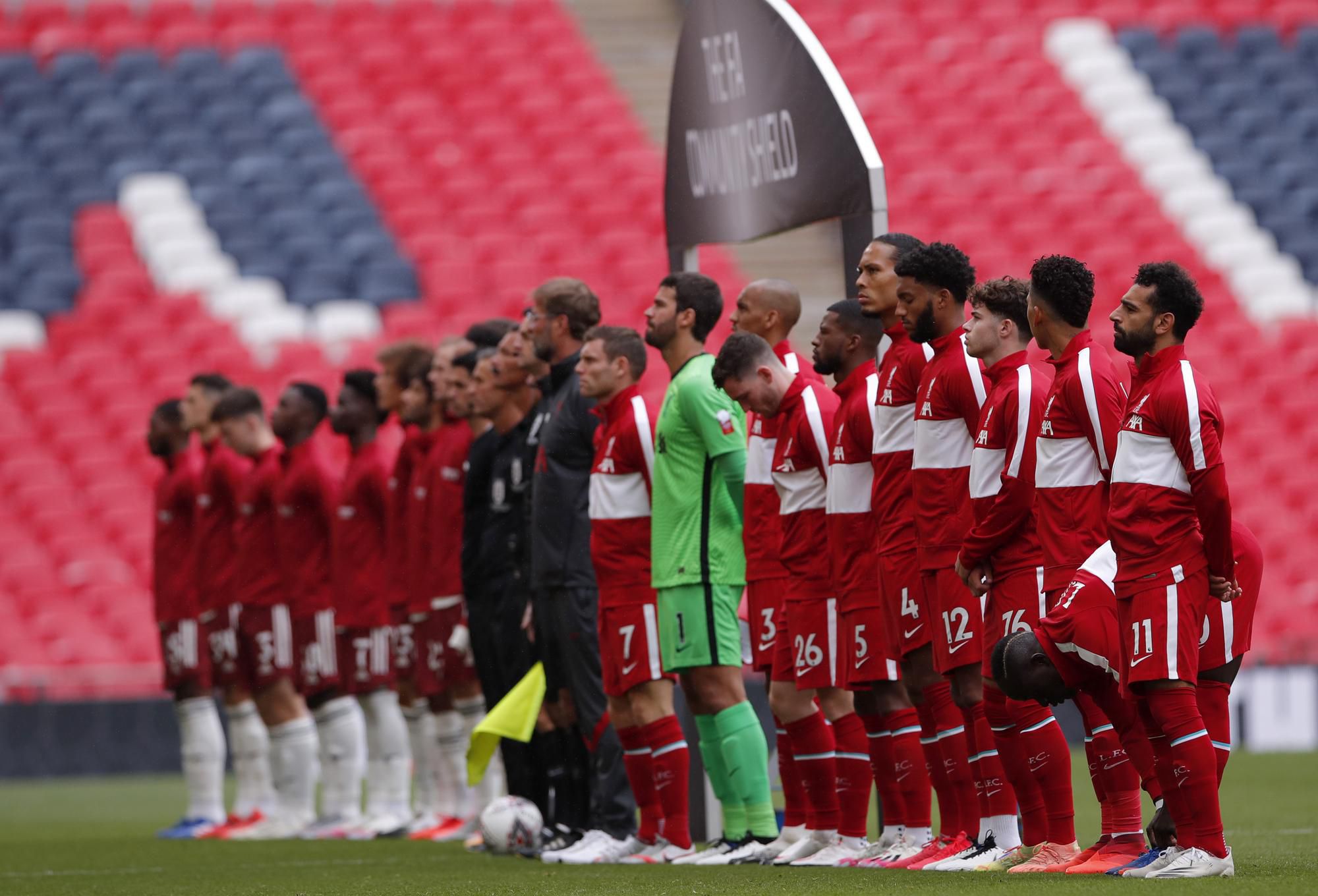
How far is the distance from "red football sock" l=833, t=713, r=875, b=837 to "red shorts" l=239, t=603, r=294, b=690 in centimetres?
442

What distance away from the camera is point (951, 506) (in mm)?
7207

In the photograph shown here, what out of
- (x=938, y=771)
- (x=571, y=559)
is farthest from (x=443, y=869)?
(x=938, y=771)

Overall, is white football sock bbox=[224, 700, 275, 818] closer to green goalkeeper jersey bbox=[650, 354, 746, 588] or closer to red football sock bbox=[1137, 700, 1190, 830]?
green goalkeeper jersey bbox=[650, 354, 746, 588]

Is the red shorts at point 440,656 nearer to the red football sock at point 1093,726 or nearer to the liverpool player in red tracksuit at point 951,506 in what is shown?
the liverpool player in red tracksuit at point 951,506

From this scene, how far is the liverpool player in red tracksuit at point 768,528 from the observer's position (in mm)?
8344

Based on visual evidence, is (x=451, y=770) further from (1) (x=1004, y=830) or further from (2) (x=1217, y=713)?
(2) (x=1217, y=713)

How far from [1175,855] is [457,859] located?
379 cm

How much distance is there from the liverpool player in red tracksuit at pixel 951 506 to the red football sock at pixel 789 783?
1.04m

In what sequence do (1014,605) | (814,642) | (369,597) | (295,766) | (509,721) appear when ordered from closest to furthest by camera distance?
(1014,605) → (814,642) → (509,721) → (369,597) → (295,766)

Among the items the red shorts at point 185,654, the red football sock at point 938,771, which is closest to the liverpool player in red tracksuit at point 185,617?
the red shorts at point 185,654

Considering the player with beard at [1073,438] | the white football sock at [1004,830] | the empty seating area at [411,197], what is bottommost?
the white football sock at [1004,830]

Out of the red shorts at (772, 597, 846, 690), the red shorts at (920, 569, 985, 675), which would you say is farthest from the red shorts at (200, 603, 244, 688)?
the red shorts at (920, 569, 985, 675)

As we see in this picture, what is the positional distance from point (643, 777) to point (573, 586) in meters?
0.86

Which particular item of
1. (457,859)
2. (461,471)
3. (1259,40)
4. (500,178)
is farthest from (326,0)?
(457,859)
